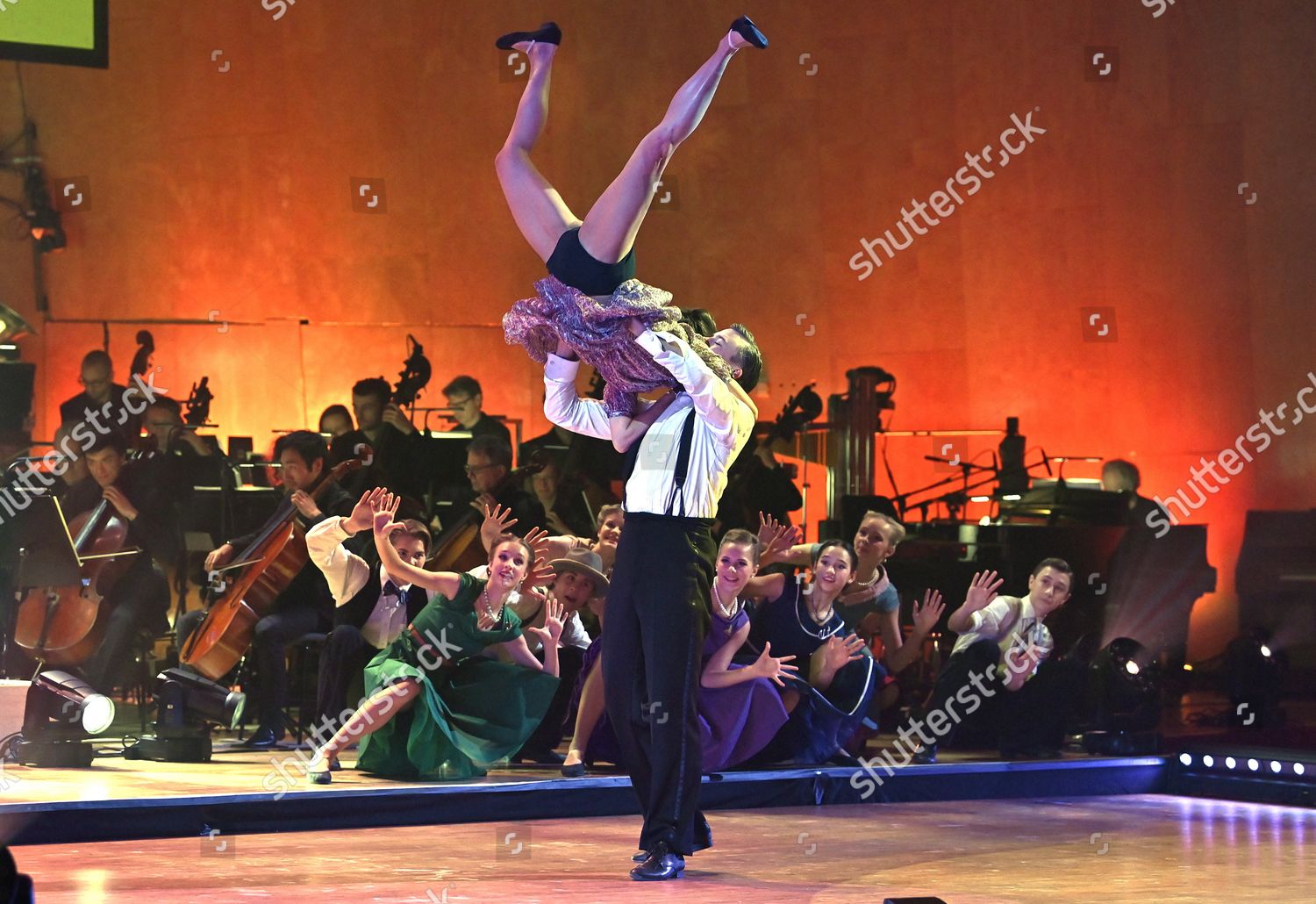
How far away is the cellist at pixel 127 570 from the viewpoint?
6020 millimetres

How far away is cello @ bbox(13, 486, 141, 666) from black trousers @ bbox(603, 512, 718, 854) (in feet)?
8.95

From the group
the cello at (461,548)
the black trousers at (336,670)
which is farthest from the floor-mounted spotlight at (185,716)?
the cello at (461,548)

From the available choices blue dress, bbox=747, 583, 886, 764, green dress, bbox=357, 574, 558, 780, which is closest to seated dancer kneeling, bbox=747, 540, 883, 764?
blue dress, bbox=747, 583, 886, 764

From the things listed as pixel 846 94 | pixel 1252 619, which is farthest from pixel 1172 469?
pixel 846 94

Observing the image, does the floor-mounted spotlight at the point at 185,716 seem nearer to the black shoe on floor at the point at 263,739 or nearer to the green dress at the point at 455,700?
the black shoe on floor at the point at 263,739

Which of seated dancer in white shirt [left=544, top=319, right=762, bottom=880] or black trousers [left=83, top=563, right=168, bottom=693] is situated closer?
seated dancer in white shirt [left=544, top=319, right=762, bottom=880]

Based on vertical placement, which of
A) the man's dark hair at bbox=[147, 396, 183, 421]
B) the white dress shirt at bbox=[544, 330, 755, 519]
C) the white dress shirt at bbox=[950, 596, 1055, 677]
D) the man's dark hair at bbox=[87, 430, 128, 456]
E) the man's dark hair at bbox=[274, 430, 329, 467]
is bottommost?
the white dress shirt at bbox=[950, 596, 1055, 677]

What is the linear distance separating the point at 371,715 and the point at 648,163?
229cm

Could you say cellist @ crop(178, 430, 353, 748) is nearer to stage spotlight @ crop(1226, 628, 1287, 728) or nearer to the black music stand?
the black music stand

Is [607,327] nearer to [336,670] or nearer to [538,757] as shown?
[538,757]

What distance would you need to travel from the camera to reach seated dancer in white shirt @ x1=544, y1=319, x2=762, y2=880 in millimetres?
3582

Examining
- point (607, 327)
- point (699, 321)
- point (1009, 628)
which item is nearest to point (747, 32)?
point (607, 327)

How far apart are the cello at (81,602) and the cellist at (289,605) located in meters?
0.32

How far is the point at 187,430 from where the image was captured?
7.23m
